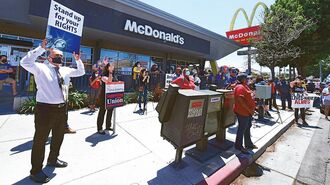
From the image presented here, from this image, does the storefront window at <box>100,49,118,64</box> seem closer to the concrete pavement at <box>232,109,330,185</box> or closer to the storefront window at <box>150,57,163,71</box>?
the storefront window at <box>150,57,163,71</box>

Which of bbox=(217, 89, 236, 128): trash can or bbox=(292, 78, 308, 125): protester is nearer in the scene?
bbox=(217, 89, 236, 128): trash can

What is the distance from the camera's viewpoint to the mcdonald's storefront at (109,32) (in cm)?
813

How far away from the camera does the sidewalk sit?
2.87 m

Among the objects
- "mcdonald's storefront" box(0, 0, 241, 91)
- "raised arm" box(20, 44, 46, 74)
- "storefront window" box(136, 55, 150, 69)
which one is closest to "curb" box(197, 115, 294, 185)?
"raised arm" box(20, 44, 46, 74)

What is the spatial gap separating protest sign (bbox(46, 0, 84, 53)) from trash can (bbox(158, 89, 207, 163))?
268 cm

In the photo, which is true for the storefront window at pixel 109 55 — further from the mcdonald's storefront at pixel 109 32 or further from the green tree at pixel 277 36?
the green tree at pixel 277 36

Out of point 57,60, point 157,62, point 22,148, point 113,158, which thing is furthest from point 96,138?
point 157,62

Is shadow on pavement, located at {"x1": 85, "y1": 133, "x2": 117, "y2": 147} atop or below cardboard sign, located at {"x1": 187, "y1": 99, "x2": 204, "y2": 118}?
below

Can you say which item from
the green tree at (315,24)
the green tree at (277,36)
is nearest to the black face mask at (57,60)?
the green tree at (277,36)

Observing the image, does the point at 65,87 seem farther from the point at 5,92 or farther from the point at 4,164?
the point at 5,92

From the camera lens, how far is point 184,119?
3115 millimetres

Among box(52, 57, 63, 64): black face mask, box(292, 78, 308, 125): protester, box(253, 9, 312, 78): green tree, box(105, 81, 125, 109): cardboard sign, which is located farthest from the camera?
box(253, 9, 312, 78): green tree

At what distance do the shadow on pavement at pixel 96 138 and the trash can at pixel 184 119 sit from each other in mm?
1672

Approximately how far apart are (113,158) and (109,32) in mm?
8091
